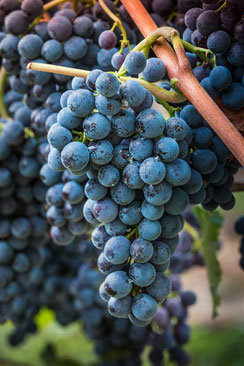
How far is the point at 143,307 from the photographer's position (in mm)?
545

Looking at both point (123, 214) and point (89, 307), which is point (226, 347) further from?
point (123, 214)

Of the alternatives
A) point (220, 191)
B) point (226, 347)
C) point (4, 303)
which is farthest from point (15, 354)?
point (220, 191)

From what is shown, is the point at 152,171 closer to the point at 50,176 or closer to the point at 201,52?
the point at 201,52

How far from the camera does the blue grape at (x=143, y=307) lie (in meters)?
0.54

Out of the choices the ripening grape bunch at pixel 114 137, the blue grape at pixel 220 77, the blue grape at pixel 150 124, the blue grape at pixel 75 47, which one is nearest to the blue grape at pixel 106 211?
the ripening grape bunch at pixel 114 137

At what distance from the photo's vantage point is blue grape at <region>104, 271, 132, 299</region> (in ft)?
1.79

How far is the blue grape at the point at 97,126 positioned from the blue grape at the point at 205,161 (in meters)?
0.15

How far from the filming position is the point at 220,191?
→ 0.66 metres

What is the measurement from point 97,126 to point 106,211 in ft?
0.37

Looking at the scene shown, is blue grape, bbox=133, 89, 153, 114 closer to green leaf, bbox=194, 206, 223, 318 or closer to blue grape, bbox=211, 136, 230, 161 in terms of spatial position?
blue grape, bbox=211, 136, 230, 161

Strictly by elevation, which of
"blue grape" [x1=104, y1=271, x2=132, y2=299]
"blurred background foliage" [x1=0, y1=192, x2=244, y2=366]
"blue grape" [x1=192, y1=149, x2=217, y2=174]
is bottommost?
"blurred background foliage" [x1=0, y1=192, x2=244, y2=366]

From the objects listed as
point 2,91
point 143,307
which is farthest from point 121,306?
point 2,91

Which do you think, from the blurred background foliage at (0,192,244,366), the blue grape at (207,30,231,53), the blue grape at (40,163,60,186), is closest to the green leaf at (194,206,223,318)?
the blue grape at (40,163,60,186)

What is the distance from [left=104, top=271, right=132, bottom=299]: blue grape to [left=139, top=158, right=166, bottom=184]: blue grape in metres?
0.13
